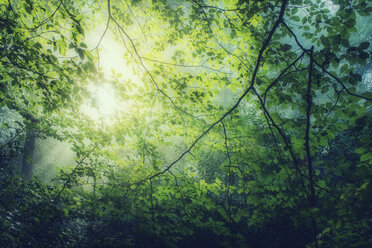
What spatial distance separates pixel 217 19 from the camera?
10.5 feet

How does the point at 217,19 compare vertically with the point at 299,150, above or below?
above

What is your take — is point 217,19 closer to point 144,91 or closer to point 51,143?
point 144,91

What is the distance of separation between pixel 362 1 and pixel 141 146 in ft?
13.1

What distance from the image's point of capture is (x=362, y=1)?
1966 mm

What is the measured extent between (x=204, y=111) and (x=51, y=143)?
28758 mm

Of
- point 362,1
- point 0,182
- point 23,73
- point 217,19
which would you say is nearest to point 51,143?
point 0,182

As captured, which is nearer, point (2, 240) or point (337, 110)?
point (337, 110)

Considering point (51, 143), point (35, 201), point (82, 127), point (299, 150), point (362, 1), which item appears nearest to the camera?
point (362, 1)

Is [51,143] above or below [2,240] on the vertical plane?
above

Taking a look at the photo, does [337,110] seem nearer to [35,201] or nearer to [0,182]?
[35,201]

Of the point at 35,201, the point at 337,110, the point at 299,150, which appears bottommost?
the point at 35,201

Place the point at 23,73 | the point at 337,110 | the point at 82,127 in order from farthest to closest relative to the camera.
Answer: the point at 82,127
the point at 23,73
the point at 337,110

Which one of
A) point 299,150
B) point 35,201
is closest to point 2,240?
point 35,201

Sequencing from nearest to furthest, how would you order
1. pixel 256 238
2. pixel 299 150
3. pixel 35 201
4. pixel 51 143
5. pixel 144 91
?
pixel 299 150 < pixel 35 201 < pixel 144 91 < pixel 256 238 < pixel 51 143
